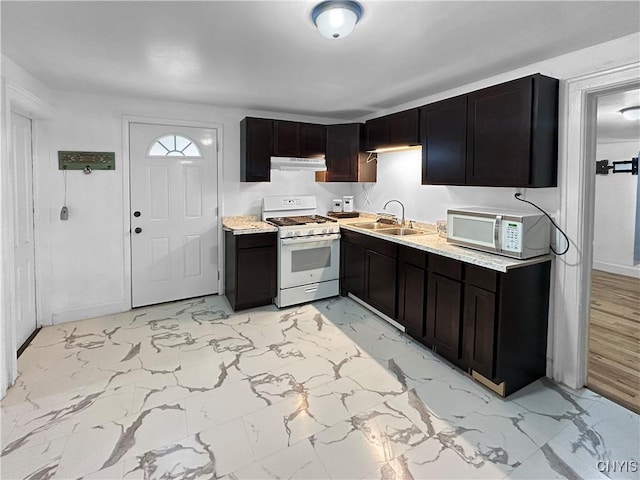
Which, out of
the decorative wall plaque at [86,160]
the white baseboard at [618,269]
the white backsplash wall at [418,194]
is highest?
the decorative wall plaque at [86,160]

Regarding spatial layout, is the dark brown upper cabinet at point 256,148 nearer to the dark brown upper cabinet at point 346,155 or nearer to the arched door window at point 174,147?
→ the arched door window at point 174,147

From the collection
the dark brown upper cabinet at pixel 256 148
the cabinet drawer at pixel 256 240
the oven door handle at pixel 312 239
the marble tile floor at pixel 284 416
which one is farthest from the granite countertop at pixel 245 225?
the marble tile floor at pixel 284 416

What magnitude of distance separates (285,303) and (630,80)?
3.40 m

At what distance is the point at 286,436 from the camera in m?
2.01

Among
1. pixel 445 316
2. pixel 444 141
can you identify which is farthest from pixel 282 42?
pixel 445 316

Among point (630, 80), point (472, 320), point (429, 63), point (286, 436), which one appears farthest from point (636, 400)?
point (429, 63)

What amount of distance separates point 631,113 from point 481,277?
2.97m

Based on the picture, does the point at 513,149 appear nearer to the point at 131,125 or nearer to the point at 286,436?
the point at 286,436

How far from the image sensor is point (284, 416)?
2178 millimetres

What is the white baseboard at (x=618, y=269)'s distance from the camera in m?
5.40

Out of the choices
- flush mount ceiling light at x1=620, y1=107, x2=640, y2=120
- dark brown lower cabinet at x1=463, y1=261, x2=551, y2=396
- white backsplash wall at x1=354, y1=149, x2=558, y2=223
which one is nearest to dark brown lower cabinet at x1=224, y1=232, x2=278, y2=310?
white backsplash wall at x1=354, y1=149, x2=558, y2=223

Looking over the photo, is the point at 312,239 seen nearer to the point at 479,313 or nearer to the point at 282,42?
the point at 479,313

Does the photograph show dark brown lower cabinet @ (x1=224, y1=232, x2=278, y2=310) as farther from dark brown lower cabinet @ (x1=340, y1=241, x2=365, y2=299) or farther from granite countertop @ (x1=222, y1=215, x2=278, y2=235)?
dark brown lower cabinet @ (x1=340, y1=241, x2=365, y2=299)

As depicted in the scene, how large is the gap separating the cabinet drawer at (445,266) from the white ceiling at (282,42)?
1487mm
